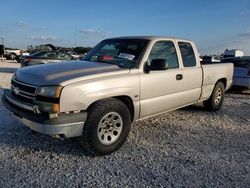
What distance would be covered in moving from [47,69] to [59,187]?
182 cm

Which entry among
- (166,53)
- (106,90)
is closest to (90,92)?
(106,90)

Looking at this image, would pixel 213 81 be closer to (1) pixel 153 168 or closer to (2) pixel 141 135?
(2) pixel 141 135

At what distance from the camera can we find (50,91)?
12.0 ft

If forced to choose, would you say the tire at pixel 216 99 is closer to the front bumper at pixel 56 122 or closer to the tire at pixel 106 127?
the tire at pixel 106 127

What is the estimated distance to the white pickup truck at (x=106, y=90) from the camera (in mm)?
3703

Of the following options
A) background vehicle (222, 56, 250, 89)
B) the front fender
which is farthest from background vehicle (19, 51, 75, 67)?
the front fender

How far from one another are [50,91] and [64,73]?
17.8 inches

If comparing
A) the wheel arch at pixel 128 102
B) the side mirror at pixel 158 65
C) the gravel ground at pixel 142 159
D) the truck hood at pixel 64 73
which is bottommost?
the gravel ground at pixel 142 159

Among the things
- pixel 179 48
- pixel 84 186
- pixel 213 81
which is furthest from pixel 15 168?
pixel 213 81

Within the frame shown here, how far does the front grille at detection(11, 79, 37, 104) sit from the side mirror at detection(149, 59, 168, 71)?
1931mm

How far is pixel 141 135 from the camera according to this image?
5105 mm

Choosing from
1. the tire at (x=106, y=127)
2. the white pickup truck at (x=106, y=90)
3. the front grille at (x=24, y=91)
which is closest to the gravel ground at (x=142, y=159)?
the tire at (x=106, y=127)

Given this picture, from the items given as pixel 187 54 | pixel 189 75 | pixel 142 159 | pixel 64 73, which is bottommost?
pixel 142 159

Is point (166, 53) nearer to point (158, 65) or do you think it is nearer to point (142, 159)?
point (158, 65)
